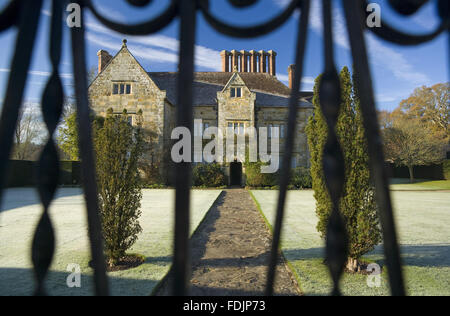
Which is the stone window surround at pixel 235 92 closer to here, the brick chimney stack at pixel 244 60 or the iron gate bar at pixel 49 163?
the brick chimney stack at pixel 244 60

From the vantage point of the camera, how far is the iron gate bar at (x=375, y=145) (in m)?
0.65

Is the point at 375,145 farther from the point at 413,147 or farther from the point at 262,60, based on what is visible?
the point at 262,60

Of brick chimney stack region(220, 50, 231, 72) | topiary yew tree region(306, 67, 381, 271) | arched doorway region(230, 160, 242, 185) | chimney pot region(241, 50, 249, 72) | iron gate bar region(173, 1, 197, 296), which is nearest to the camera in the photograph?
iron gate bar region(173, 1, 197, 296)

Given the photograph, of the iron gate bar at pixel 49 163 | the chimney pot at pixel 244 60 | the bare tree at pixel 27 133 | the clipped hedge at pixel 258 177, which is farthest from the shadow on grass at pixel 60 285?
the chimney pot at pixel 244 60

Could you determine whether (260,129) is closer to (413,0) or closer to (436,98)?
(413,0)

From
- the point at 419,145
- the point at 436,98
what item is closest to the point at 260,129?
the point at 419,145

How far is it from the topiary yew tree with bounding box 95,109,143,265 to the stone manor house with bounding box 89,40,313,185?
1498cm

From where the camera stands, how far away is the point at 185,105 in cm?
61

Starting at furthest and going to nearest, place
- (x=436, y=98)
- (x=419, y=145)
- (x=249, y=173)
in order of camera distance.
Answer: (x=436, y=98) → (x=419, y=145) → (x=249, y=173)

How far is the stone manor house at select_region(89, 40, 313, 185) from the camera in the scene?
21.3 meters

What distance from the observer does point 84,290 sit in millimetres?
3602

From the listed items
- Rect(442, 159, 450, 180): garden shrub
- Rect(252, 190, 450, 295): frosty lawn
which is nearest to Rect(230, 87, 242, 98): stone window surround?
Rect(252, 190, 450, 295): frosty lawn

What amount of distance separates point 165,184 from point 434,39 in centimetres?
2133

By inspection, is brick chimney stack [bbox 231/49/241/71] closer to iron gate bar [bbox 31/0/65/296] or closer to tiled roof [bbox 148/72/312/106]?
tiled roof [bbox 148/72/312/106]
